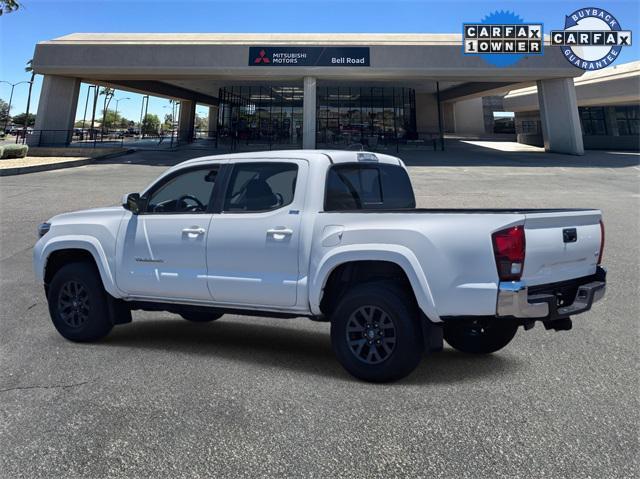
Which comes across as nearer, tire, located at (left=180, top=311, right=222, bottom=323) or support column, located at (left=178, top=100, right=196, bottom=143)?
tire, located at (left=180, top=311, right=222, bottom=323)

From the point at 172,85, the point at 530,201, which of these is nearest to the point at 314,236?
the point at 530,201

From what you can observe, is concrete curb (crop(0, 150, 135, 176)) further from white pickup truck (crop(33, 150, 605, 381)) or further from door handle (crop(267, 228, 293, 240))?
door handle (crop(267, 228, 293, 240))

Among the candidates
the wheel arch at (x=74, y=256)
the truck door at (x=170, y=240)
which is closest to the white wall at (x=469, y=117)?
the truck door at (x=170, y=240)

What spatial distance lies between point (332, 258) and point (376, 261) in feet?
1.20

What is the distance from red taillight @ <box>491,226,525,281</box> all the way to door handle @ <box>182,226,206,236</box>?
2634 mm

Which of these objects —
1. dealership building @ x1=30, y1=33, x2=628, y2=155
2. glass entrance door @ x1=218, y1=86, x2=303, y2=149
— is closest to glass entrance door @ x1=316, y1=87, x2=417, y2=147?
glass entrance door @ x1=218, y1=86, x2=303, y2=149

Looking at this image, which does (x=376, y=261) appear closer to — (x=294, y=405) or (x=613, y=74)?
(x=294, y=405)

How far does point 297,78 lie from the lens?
32656mm

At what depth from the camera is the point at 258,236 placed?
4.43 m

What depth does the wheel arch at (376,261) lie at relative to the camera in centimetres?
377

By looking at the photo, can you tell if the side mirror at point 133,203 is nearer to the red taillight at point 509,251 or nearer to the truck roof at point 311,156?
the truck roof at point 311,156

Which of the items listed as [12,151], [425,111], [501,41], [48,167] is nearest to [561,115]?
[501,41]

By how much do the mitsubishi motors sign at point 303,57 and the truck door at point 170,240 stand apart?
28142 millimetres

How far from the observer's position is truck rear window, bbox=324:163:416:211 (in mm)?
4559
